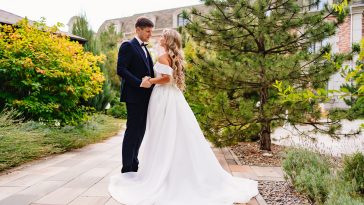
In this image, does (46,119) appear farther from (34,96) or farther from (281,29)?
(281,29)

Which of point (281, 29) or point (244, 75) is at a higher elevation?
point (281, 29)

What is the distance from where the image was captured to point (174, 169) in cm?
352

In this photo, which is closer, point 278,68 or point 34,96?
point 278,68

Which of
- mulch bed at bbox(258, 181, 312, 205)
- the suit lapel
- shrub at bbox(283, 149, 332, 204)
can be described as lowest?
mulch bed at bbox(258, 181, 312, 205)

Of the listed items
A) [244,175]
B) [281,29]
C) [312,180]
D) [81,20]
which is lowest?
[244,175]

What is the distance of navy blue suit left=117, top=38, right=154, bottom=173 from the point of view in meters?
3.89

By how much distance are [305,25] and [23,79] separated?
18.4ft

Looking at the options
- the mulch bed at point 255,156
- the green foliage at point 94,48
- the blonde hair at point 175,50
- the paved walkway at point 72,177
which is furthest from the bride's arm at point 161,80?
the green foliage at point 94,48

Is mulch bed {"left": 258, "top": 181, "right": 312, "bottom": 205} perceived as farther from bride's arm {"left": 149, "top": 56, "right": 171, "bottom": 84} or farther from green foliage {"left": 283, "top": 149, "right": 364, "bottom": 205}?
bride's arm {"left": 149, "top": 56, "right": 171, "bottom": 84}

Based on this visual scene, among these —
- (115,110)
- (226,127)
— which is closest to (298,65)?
(226,127)

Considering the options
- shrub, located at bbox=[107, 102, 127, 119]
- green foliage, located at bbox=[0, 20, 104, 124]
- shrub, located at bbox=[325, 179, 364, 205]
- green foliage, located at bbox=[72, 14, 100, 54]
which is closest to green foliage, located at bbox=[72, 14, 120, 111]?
green foliage, located at bbox=[72, 14, 100, 54]

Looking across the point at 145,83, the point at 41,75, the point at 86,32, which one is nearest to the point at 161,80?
the point at 145,83

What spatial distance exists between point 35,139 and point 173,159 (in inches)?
127

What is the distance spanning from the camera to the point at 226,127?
583 centimetres
